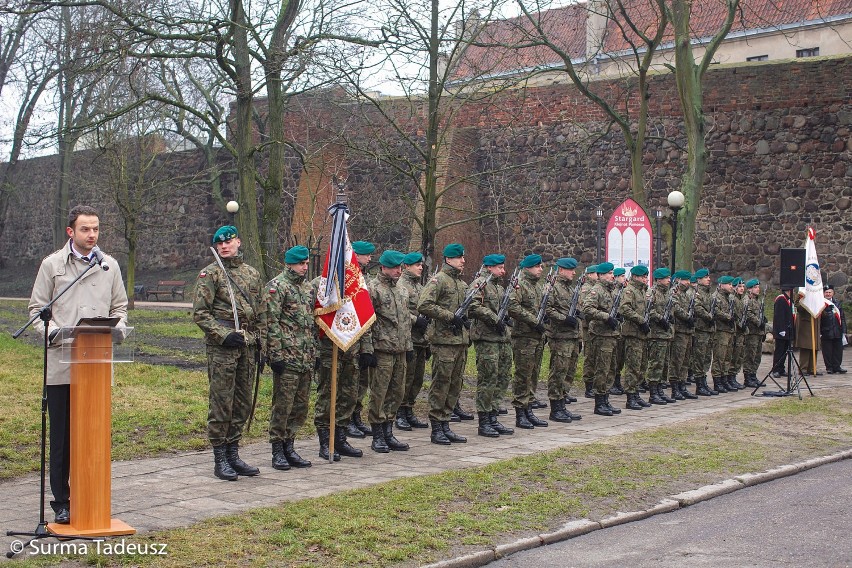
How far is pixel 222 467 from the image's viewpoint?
8438 millimetres

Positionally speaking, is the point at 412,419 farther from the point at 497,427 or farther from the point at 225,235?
the point at 225,235

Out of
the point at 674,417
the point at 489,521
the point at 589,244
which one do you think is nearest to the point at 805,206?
the point at 589,244

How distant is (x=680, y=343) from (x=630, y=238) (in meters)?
2.77

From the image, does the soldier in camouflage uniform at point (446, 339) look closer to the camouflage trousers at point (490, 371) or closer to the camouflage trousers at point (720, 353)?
the camouflage trousers at point (490, 371)

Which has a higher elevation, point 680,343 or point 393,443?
point 680,343

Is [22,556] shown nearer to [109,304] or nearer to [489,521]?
[109,304]

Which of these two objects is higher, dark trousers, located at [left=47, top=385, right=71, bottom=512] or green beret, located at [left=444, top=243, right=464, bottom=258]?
green beret, located at [left=444, top=243, right=464, bottom=258]

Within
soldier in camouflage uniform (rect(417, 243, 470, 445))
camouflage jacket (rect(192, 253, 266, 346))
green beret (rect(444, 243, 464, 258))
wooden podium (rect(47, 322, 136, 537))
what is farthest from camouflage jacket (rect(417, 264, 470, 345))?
wooden podium (rect(47, 322, 136, 537))

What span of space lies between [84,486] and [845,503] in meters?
5.38

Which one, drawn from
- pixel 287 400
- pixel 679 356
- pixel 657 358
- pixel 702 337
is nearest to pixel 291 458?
pixel 287 400

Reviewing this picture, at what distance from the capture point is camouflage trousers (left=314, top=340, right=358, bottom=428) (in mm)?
9797

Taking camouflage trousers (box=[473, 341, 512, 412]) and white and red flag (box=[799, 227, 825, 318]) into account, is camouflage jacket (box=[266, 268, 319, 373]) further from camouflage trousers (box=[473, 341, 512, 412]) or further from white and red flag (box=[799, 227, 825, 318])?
white and red flag (box=[799, 227, 825, 318])

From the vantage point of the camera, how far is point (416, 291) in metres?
11.8

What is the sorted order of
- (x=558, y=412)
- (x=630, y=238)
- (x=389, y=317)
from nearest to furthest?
(x=389, y=317), (x=558, y=412), (x=630, y=238)
